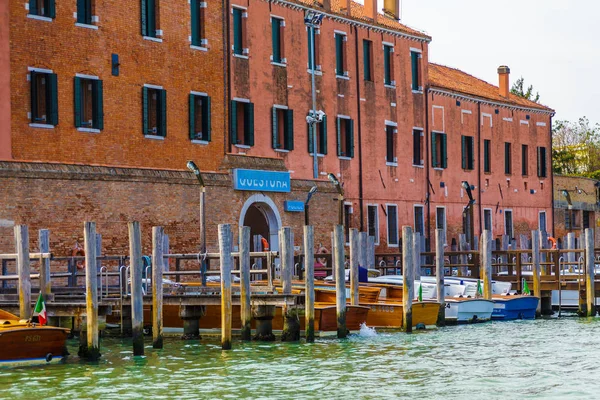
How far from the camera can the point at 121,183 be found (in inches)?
1101

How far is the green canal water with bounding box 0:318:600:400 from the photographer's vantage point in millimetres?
16734

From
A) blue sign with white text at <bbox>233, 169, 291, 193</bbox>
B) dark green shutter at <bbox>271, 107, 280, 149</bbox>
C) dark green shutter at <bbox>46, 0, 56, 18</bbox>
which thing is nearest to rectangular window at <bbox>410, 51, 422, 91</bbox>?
dark green shutter at <bbox>271, 107, 280, 149</bbox>

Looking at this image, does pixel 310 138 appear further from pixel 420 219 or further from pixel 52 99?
pixel 52 99

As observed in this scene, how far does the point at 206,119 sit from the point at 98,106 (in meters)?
3.93

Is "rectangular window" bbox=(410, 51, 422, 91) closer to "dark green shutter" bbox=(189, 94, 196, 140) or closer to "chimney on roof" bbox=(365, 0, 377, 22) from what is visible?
"chimney on roof" bbox=(365, 0, 377, 22)

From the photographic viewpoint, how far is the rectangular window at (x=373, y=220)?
1528 inches

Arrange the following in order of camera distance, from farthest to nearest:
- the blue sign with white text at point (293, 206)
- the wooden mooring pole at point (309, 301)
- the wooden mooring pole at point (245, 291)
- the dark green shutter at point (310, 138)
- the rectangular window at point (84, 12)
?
the dark green shutter at point (310, 138), the blue sign with white text at point (293, 206), the rectangular window at point (84, 12), the wooden mooring pole at point (309, 301), the wooden mooring pole at point (245, 291)

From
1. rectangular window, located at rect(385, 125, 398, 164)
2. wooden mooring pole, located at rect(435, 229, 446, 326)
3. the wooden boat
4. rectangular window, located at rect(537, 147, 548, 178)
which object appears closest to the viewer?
the wooden boat

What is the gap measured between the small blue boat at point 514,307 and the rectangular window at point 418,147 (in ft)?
40.6

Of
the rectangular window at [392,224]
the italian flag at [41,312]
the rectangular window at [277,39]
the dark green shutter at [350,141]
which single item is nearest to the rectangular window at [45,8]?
the rectangular window at [277,39]

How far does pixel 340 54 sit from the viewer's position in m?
38.3

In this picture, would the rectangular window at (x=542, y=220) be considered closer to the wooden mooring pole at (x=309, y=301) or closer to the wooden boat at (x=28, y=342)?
the wooden mooring pole at (x=309, y=301)

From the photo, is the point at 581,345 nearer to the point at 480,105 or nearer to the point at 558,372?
the point at 558,372

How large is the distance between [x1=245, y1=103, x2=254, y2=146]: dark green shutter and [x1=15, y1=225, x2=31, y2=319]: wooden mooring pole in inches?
570
